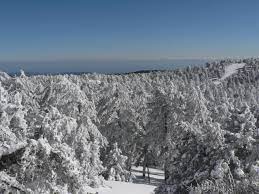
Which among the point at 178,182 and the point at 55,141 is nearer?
the point at 55,141

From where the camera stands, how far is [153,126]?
38781 mm

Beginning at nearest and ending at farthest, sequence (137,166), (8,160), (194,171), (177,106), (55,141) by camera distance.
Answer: (8,160) → (55,141) → (194,171) → (177,106) → (137,166)

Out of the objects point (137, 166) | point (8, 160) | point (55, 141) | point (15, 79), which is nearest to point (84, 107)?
point (15, 79)

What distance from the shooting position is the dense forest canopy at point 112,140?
9.76 meters

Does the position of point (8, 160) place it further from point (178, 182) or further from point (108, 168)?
point (108, 168)

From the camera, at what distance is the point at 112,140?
40.1 meters

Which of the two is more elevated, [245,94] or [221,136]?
[221,136]

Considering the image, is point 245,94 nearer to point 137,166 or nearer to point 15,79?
point 137,166

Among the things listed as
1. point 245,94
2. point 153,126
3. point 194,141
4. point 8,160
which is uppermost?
point 8,160

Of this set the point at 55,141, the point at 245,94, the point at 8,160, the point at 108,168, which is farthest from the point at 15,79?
the point at 245,94

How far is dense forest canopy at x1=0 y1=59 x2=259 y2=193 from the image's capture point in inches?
384

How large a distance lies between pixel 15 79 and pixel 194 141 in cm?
1076

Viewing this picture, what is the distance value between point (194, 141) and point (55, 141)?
7704mm

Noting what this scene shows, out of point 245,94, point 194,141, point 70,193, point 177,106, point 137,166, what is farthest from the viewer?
point 245,94
